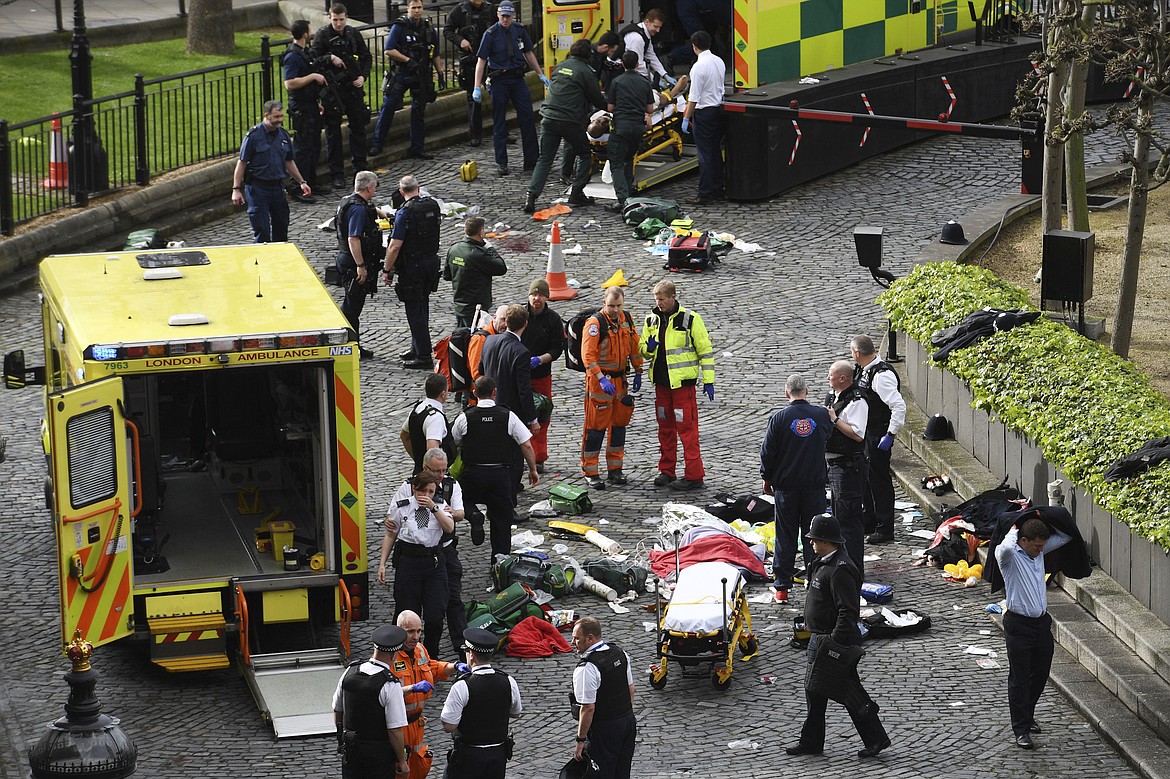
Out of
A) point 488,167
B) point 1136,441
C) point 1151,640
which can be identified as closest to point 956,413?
point 1136,441

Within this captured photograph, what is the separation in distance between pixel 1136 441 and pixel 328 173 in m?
12.5

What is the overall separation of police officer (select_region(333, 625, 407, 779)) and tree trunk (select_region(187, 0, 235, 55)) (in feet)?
60.8

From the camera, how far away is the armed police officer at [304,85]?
21.1 m

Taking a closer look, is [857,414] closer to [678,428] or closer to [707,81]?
[678,428]

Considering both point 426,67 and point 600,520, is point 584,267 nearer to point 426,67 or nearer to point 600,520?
point 426,67

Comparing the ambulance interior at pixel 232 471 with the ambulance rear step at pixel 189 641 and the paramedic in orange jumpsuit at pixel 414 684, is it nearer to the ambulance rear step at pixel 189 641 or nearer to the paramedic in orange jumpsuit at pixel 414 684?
the ambulance rear step at pixel 189 641

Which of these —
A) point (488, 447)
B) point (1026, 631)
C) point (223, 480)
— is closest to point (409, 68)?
point (223, 480)

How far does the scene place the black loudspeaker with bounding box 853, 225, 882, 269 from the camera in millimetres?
16859

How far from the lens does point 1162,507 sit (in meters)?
11.4

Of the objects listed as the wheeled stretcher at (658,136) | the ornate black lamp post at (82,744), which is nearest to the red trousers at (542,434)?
the ornate black lamp post at (82,744)

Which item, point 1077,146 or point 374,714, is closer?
point 374,714

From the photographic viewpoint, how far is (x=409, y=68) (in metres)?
22.3

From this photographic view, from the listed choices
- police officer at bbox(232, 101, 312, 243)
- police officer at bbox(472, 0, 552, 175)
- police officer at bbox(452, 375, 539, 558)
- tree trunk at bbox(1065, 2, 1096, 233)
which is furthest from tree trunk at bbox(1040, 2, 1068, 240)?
police officer at bbox(232, 101, 312, 243)

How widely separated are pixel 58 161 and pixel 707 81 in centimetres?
760
